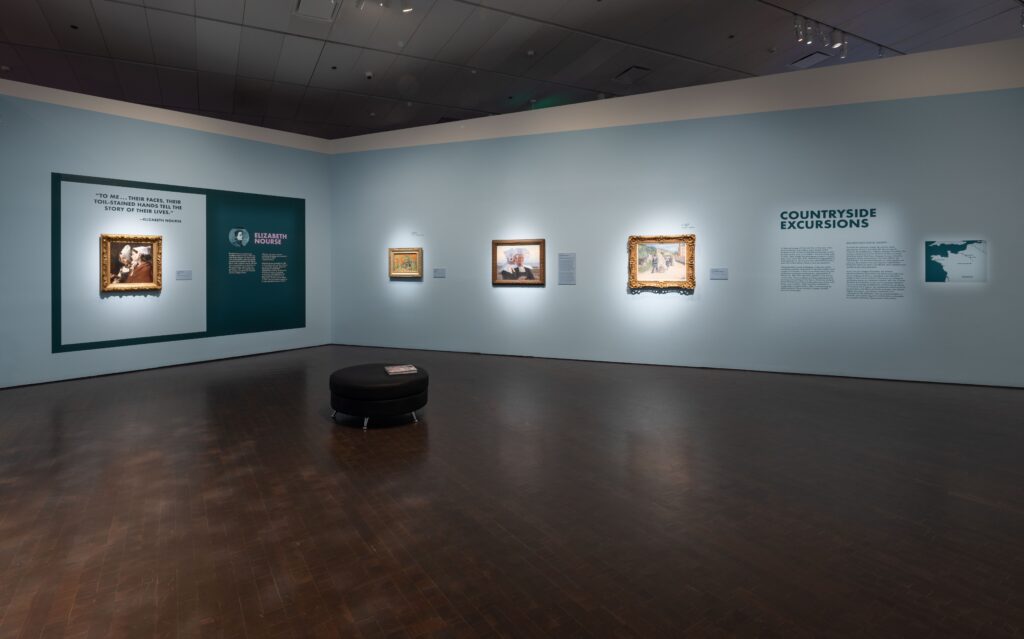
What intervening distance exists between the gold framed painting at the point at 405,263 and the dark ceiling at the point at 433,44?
4.19 meters

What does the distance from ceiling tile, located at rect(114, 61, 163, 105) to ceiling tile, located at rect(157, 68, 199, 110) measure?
145 mm

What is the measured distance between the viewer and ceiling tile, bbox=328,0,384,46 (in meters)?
10.1

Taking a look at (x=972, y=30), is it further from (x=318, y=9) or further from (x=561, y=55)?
(x=318, y=9)

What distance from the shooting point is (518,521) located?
4.72 metres

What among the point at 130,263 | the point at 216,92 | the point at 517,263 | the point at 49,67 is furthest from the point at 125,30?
the point at 517,263

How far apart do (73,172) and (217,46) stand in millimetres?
3806

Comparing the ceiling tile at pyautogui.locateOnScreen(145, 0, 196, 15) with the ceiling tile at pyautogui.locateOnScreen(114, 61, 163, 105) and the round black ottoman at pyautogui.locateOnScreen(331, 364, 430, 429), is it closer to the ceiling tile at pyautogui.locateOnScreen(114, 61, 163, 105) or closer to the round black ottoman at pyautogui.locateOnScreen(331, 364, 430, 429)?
the ceiling tile at pyautogui.locateOnScreen(114, 61, 163, 105)

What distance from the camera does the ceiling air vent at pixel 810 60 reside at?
13.1 meters

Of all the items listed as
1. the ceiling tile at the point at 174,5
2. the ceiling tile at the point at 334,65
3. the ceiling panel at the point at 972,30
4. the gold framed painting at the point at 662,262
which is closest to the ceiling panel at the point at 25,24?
the ceiling tile at the point at 174,5

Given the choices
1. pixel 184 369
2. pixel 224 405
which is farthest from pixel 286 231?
pixel 224 405

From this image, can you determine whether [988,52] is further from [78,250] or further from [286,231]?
[78,250]

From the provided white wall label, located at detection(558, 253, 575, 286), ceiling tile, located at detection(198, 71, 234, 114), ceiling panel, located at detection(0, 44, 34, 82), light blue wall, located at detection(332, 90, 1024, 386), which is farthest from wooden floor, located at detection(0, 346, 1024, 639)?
ceiling tile, located at detection(198, 71, 234, 114)

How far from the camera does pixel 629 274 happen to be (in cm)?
1252

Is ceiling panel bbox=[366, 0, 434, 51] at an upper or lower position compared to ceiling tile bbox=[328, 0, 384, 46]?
upper
